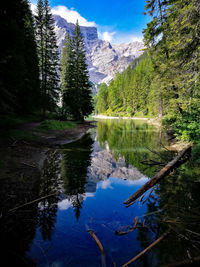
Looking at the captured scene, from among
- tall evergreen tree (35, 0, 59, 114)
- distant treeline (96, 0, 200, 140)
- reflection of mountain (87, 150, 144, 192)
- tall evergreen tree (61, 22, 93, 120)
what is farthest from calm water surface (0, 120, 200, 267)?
tall evergreen tree (61, 22, 93, 120)

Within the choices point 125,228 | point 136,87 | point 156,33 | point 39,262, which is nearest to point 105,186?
point 125,228

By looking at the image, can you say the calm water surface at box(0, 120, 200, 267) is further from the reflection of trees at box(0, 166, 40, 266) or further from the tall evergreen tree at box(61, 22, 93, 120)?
the tall evergreen tree at box(61, 22, 93, 120)

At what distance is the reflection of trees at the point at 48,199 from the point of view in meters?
3.44

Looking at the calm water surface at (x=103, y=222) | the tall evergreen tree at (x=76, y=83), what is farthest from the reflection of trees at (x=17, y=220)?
the tall evergreen tree at (x=76, y=83)

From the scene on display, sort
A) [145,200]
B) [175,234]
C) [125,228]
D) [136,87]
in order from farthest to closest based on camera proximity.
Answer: [136,87]
[145,200]
[125,228]
[175,234]

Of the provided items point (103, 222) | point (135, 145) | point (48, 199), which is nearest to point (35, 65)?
point (135, 145)

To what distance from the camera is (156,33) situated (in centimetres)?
1488

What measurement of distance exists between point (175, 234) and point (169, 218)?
1.60 ft

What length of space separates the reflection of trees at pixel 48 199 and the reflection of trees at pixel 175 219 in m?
2.15

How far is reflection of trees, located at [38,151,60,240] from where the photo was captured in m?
3.44

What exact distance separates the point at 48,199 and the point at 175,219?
145 inches

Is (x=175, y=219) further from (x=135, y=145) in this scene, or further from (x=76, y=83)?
(x=76, y=83)

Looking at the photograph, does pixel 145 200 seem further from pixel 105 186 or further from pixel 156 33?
pixel 156 33

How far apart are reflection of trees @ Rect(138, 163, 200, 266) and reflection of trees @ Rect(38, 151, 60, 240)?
7.07ft
